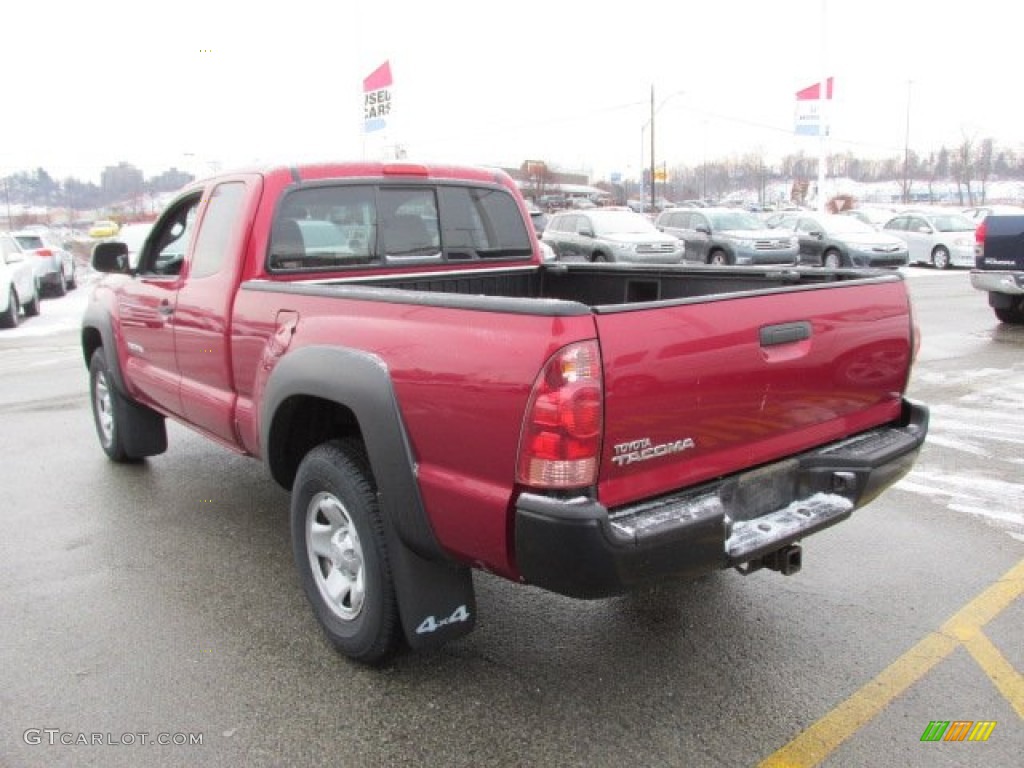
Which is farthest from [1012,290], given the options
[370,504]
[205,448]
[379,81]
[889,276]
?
[379,81]

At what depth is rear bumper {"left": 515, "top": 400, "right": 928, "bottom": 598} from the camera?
2441 millimetres

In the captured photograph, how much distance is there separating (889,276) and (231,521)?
3725mm

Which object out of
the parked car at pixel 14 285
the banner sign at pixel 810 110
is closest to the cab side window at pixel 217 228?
the parked car at pixel 14 285

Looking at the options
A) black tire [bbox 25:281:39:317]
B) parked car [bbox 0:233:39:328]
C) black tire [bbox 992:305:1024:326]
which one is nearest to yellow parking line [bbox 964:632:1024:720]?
black tire [bbox 992:305:1024:326]

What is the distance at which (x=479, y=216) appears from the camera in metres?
4.98

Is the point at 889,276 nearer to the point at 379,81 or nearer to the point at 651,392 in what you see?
the point at 651,392

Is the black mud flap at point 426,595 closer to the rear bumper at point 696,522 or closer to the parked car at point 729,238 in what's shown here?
the rear bumper at point 696,522

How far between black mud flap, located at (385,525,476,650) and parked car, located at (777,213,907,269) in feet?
68.7

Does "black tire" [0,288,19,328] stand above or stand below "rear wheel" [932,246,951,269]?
above

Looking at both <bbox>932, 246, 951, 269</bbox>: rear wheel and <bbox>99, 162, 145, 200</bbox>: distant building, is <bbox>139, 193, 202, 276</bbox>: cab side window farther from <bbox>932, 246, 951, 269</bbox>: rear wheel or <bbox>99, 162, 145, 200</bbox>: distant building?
<bbox>99, 162, 145, 200</bbox>: distant building

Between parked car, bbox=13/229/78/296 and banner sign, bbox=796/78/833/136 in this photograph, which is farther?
banner sign, bbox=796/78/833/136

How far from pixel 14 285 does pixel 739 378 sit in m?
15.9

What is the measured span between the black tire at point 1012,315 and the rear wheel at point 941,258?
12803 millimetres

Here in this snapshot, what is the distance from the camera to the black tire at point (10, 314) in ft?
49.1
